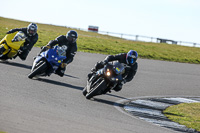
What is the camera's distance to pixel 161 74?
67.8 feet

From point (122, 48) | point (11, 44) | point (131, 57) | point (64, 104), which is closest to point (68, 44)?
point (11, 44)

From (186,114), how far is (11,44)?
6627mm

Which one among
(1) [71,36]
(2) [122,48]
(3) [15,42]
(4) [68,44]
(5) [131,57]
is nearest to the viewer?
(5) [131,57]

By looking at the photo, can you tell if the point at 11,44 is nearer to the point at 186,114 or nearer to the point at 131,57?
the point at 131,57

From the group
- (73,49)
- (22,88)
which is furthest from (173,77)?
(22,88)

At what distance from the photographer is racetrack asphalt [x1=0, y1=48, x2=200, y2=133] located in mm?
7156

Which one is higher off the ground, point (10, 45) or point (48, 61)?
point (10, 45)

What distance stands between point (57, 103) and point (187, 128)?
280cm

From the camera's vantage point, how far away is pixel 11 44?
1491 centimetres

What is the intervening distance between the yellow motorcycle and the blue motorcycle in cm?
251

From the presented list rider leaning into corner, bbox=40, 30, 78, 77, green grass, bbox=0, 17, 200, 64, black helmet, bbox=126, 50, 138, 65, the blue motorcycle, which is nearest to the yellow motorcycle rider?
rider leaning into corner, bbox=40, 30, 78, 77

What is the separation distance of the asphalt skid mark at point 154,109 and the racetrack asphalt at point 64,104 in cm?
40

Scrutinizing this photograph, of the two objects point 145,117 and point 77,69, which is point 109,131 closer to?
point 145,117

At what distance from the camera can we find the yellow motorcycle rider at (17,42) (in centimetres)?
1488
